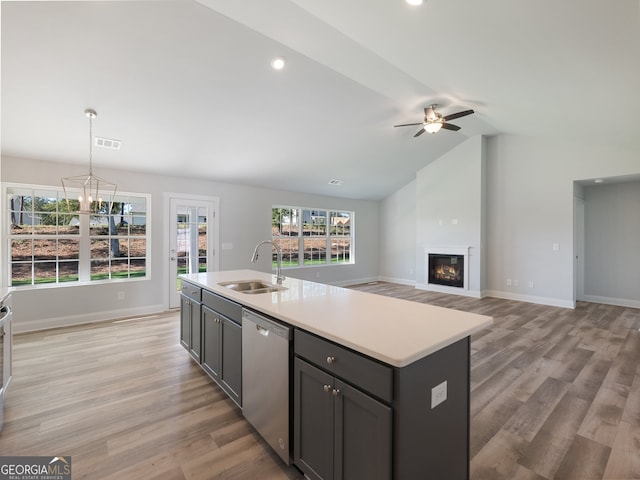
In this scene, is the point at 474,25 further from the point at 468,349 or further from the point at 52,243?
the point at 52,243

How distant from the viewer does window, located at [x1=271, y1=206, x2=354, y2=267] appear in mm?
6973

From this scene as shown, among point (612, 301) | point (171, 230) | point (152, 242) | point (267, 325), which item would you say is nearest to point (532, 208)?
point (612, 301)

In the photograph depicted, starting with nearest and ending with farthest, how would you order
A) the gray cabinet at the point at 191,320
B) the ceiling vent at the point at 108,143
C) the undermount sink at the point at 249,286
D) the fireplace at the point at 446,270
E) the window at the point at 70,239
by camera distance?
the undermount sink at the point at 249,286 < the gray cabinet at the point at 191,320 < the ceiling vent at the point at 108,143 < the window at the point at 70,239 < the fireplace at the point at 446,270

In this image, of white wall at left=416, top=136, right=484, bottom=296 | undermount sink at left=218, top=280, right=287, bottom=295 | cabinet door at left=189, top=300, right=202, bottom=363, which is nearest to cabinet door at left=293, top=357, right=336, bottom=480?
undermount sink at left=218, top=280, right=287, bottom=295

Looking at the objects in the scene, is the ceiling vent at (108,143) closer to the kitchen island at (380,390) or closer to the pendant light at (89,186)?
the pendant light at (89,186)

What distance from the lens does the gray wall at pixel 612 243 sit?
5.38m

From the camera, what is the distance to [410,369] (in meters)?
1.17

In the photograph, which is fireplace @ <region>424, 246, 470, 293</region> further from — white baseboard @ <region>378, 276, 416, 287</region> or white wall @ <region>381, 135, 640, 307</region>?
white baseboard @ <region>378, 276, 416, 287</region>

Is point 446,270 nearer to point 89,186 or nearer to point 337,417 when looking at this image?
point 337,417

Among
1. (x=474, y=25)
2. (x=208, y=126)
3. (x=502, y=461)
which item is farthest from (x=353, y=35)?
(x=502, y=461)

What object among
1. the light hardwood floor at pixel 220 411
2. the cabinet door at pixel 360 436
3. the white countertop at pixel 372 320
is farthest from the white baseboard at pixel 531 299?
the cabinet door at pixel 360 436

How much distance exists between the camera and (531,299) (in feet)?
19.2

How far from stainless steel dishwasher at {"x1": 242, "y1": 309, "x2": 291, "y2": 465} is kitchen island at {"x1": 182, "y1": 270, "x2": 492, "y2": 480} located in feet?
Result: 0.22

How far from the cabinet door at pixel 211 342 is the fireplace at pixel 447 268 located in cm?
559
